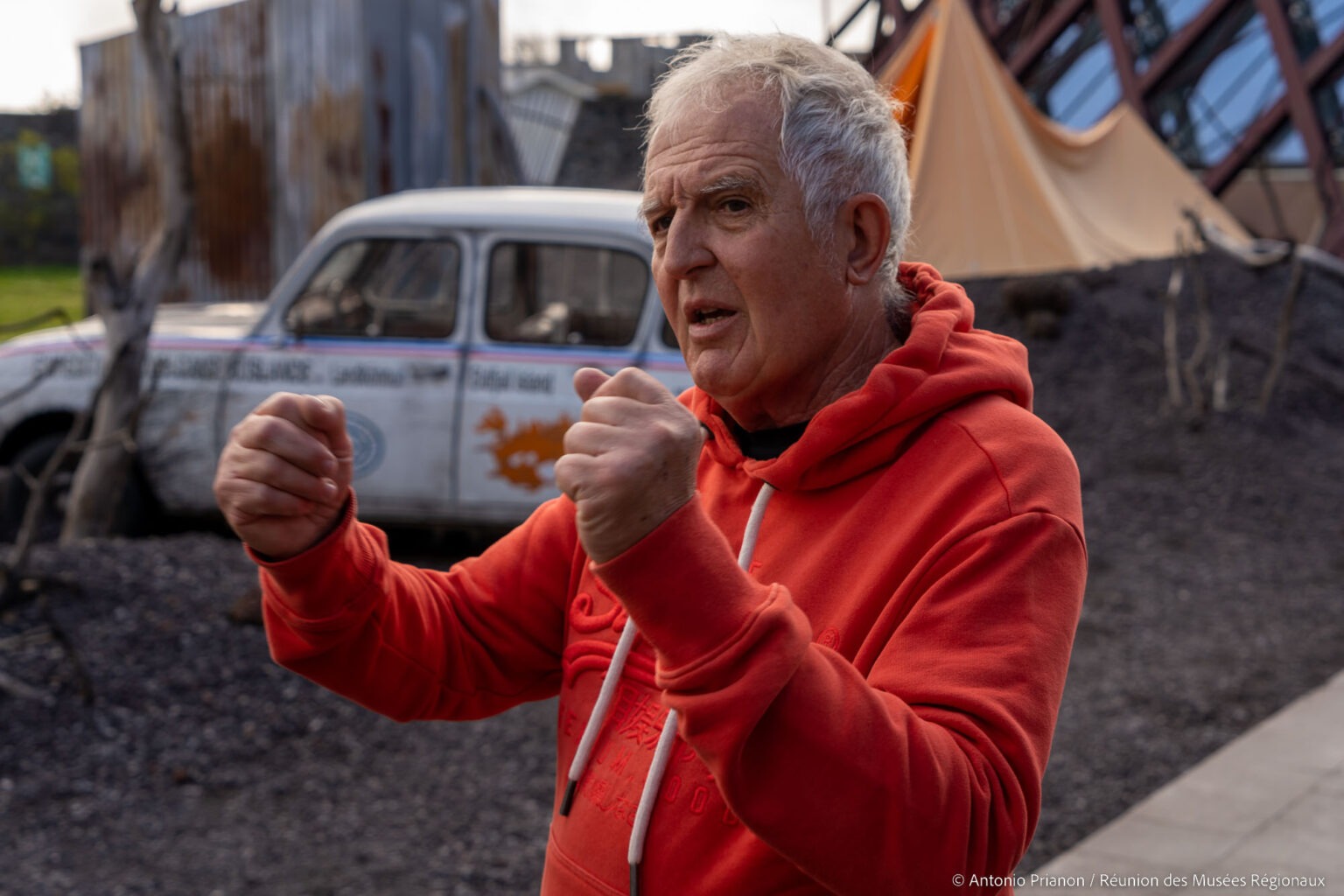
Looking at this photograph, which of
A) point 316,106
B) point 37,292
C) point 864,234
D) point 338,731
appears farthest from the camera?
point 37,292

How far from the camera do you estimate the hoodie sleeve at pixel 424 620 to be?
5.76 feet

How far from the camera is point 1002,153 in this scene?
1280 cm

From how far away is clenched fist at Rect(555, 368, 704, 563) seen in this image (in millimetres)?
1247

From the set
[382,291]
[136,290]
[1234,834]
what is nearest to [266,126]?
[382,291]

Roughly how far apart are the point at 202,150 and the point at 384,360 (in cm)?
759

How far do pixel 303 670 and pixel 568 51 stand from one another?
83.6ft

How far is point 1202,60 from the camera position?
59.9 ft

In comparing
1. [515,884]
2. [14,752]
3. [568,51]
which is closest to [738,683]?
[515,884]

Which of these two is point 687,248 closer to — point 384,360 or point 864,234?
point 864,234

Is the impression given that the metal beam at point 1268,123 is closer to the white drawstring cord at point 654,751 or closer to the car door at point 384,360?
the car door at point 384,360

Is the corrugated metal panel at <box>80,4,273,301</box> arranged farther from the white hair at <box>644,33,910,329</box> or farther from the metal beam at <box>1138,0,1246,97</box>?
the white hair at <box>644,33,910,329</box>

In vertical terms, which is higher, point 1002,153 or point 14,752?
point 1002,153

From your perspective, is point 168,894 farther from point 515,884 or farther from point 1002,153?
point 1002,153

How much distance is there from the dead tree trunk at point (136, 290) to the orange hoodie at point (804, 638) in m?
4.42
